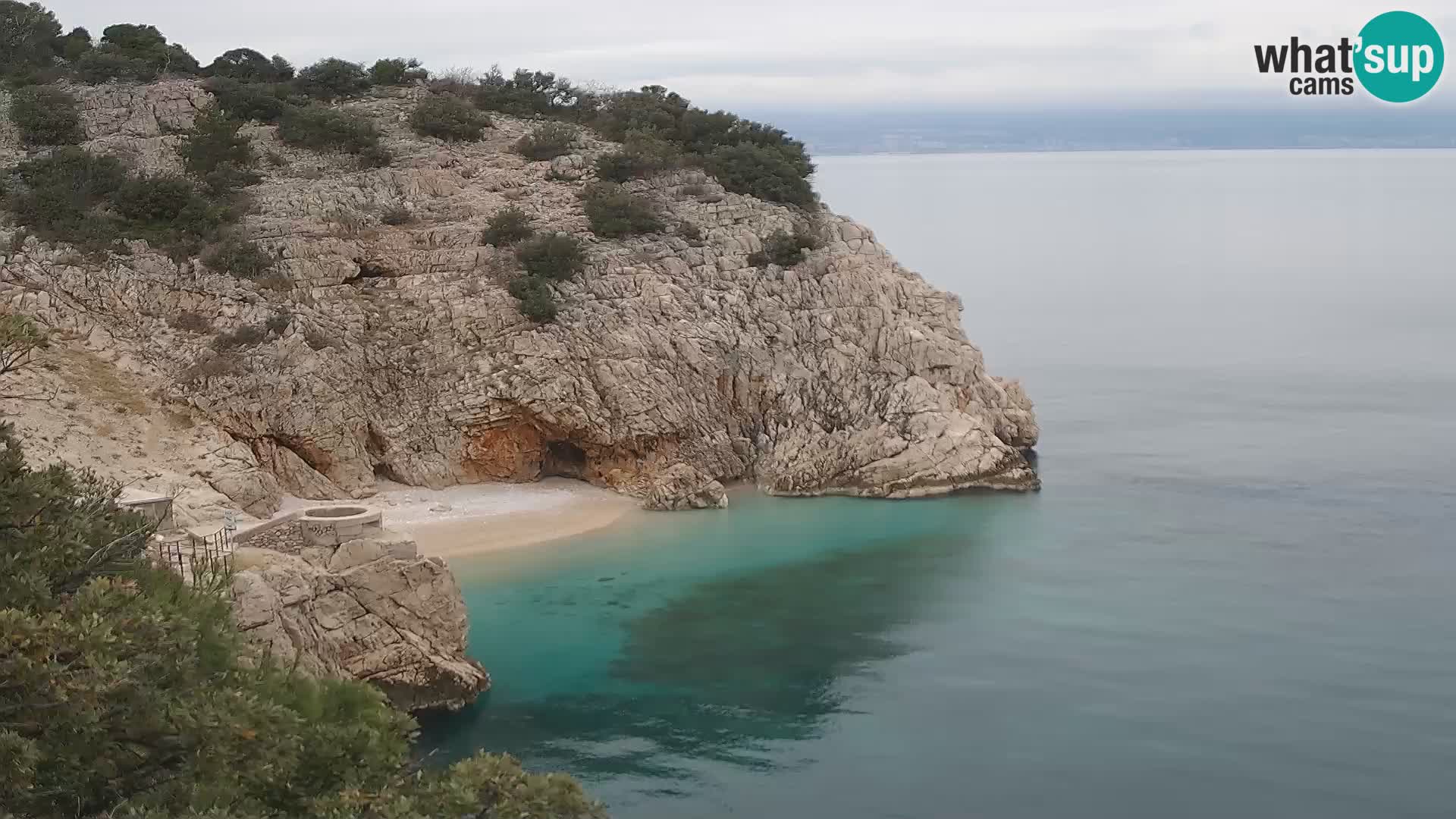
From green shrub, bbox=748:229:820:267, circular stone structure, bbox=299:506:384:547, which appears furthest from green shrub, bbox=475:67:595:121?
circular stone structure, bbox=299:506:384:547

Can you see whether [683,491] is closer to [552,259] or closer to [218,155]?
[552,259]

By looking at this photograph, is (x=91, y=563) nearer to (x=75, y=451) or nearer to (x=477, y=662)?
(x=477, y=662)

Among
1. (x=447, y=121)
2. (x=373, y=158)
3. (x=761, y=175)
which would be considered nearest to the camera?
(x=373, y=158)

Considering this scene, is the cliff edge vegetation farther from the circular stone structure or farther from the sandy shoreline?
the circular stone structure

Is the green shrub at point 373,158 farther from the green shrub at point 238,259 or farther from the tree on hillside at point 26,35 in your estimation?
the tree on hillside at point 26,35

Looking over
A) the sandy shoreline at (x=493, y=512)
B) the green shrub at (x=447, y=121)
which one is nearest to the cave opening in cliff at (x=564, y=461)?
the sandy shoreline at (x=493, y=512)

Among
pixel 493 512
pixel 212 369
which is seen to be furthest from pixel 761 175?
pixel 212 369

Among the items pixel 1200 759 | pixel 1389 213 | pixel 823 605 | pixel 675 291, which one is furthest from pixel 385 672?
pixel 1389 213
